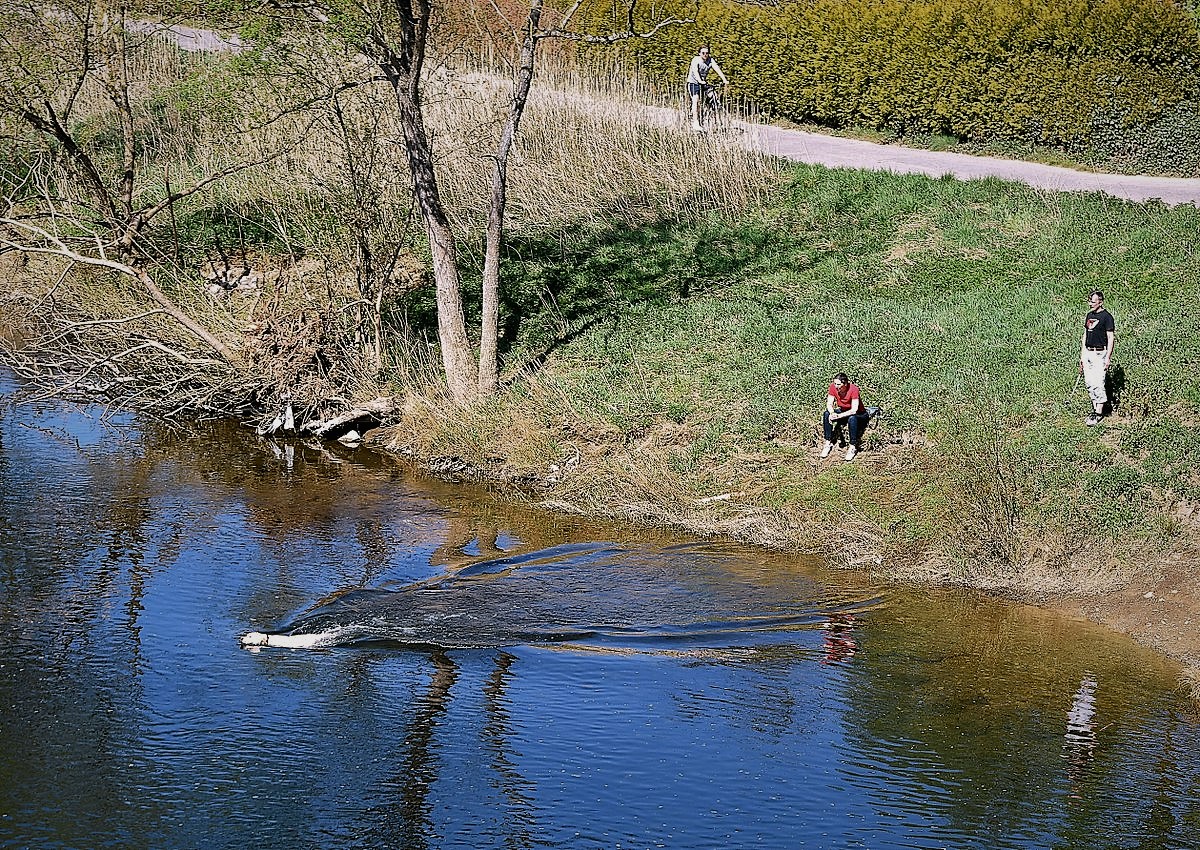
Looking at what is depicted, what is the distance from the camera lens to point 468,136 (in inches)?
909

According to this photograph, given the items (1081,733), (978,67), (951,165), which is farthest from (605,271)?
(1081,733)

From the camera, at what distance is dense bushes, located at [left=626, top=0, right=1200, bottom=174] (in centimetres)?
2248

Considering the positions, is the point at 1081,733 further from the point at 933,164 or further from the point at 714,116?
the point at 714,116

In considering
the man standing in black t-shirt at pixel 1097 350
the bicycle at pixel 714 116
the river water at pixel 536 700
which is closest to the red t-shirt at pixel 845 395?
the river water at pixel 536 700

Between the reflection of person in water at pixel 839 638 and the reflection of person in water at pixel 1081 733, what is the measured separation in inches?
73.4

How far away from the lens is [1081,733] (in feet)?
33.3

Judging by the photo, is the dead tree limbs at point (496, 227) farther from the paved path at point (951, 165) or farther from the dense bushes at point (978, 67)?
the dense bushes at point (978, 67)

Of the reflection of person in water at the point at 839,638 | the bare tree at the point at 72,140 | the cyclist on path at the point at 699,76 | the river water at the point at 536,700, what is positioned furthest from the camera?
the cyclist on path at the point at 699,76

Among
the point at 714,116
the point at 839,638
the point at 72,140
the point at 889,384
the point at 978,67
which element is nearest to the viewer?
the point at 839,638

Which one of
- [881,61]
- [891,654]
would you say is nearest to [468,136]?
[881,61]

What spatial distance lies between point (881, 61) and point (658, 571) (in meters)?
16.4

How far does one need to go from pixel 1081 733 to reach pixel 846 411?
5.52 m

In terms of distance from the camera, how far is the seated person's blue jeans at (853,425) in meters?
14.9

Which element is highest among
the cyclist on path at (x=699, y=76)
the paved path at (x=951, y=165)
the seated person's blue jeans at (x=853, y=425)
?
the cyclist on path at (x=699, y=76)
